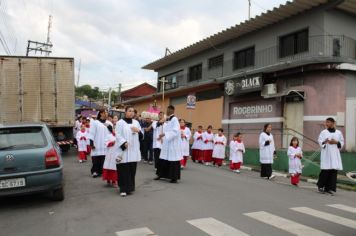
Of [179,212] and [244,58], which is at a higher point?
[244,58]

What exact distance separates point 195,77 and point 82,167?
16.6 metres

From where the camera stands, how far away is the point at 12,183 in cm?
727

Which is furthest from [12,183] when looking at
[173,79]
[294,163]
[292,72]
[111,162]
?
[173,79]

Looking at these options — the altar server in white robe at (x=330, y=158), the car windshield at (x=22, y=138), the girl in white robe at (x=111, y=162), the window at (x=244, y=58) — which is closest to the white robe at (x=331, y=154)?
the altar server in white robe at (x=330, y=158)

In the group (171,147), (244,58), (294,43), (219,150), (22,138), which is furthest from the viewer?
(244,58)

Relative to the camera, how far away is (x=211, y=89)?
26188mm

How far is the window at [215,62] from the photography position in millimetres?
25836

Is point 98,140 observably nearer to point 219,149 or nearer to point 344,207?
point 344,207

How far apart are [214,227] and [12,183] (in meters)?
3.53

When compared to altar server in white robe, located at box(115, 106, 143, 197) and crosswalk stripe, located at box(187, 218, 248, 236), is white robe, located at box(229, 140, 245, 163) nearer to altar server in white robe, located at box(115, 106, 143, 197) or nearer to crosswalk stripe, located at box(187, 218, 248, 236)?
altar server in white robe, located at box(115, 106, 143, 197)

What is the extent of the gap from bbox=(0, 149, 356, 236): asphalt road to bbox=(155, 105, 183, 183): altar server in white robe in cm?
51

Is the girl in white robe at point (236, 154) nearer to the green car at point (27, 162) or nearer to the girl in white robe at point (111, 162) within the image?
the girl in white robe at point (111, 162)

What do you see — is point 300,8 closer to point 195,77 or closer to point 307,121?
point 307,121

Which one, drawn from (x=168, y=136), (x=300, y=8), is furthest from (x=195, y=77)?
(x=168, y=136)
